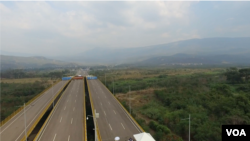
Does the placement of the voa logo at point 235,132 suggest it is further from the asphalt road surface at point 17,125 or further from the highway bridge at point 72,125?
the asphalt road surface at point 17,125

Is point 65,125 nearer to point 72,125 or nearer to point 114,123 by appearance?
point 72,125

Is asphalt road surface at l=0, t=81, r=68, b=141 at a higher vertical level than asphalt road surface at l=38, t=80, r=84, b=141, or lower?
lower

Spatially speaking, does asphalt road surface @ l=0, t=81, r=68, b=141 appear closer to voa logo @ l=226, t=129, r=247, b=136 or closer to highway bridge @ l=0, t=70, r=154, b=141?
highway bridge @ l=0, t=70, r=154, b=141

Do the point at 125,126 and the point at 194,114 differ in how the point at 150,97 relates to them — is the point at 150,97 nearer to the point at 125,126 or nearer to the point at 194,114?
the point at 194,114

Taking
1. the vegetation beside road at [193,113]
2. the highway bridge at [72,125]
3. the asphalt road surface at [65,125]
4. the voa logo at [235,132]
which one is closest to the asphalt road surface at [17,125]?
the highway bridge at [72,125]

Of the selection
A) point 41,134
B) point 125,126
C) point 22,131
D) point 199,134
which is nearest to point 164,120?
point 199,134

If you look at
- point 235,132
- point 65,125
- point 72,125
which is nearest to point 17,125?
point 65,125

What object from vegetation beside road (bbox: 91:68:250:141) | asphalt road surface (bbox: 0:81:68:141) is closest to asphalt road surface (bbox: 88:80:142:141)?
vegetation beside road (bbox: 91:68:250:141)

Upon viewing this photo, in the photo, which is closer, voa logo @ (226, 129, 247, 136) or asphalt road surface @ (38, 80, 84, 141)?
voa logo @ (226, 129, 247, 136)

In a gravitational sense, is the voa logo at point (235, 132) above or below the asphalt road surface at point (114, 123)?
above

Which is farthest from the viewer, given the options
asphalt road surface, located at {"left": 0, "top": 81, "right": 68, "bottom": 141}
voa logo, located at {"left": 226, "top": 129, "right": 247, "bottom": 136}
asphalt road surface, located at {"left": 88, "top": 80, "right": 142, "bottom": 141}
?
asphalt road surface, located at {"left": 0, "top": 81, "right": 68, "bottom": 141}

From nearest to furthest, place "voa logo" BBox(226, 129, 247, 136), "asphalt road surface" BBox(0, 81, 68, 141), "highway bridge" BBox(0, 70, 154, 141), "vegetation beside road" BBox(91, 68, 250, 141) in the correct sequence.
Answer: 1. "voa logo" BBox(226, 129, 247, 136)
2. "highway bridge" BBox(0, 70, 154, 141)
3. "asphalt road surface" BBox(0, 81, 68, 141)
4. "vegetation beside road" BBox(91, 68, 250, 141)
